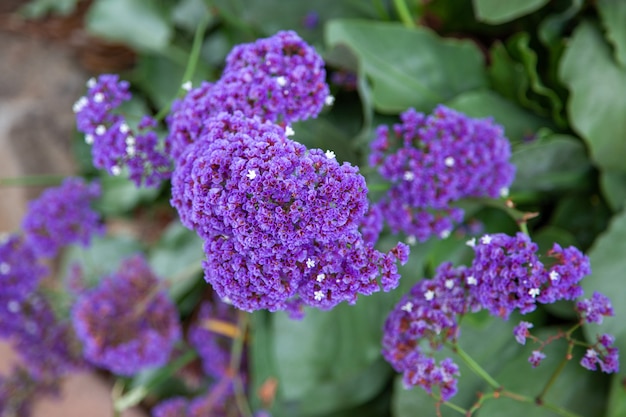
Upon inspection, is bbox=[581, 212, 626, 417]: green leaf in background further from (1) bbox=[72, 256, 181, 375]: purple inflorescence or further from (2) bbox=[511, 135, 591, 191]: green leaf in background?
(1) bbox=[72, 256, 181, 375]: purple inflorescence

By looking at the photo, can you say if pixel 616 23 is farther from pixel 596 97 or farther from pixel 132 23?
pixel 132 23

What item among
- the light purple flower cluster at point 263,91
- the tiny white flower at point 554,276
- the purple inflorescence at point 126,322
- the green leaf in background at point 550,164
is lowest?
the purple inflorescence at point 126,322

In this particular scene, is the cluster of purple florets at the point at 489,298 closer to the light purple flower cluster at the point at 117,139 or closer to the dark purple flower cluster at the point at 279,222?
the dark purple flower cluster at the point at 279,222

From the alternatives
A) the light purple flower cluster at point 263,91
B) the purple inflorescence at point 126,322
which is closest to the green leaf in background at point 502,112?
the light purple flower cluster at point 263,91

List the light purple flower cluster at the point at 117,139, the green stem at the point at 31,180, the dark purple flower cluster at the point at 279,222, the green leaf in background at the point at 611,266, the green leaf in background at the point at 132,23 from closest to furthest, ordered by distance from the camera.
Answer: the dark purple flower cluster at the point at 279,222, the light purple flower cluster at the point at 117,139, the green leaf in background at the point at 611,266, the green stem at the point at 31,180, the green leaf in background at the point at 132,23

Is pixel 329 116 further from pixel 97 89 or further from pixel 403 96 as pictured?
pixel 97 89

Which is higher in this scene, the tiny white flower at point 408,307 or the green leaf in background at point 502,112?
the tiny white flower at point 408,307
